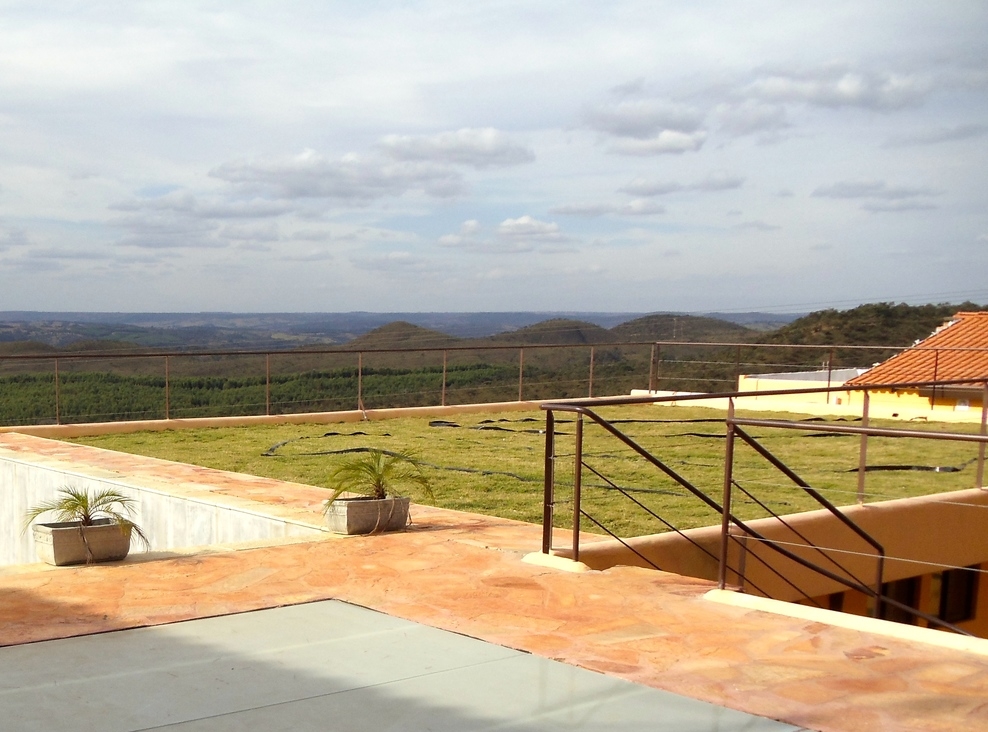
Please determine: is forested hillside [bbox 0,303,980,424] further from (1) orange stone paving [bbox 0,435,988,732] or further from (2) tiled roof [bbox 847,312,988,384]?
(1) orange stone paving [bbox 0,435,988,732]

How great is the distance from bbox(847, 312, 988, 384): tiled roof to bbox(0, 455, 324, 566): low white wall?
21.7 metres

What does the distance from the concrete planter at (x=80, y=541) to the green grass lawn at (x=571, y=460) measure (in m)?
2.56

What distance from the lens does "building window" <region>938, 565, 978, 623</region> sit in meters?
10.6

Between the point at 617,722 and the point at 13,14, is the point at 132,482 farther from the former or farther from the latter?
the point at 13,14

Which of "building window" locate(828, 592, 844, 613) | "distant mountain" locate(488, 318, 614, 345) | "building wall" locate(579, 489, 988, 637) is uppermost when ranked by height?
"distant mountain" locate(488, 318, 614, 345)

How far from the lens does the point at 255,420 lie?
13.9 meters

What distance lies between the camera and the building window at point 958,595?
34.8ft

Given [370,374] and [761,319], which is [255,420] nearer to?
[370,374]

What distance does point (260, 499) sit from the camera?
743cm

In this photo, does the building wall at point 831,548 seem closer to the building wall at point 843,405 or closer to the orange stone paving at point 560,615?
the orange stone paving at point 560,615

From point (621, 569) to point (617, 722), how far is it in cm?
223

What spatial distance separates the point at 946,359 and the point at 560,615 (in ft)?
86.5

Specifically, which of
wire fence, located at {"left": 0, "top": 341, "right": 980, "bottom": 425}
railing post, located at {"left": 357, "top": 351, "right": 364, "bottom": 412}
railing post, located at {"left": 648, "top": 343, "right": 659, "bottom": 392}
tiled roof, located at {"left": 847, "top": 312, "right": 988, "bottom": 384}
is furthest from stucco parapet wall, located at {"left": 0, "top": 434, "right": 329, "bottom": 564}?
tiled roof, located at {"left": 847, "top": 312, "right": 988, "bottom": 384}

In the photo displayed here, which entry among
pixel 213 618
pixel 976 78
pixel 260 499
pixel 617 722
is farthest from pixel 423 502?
pixel 976 78
